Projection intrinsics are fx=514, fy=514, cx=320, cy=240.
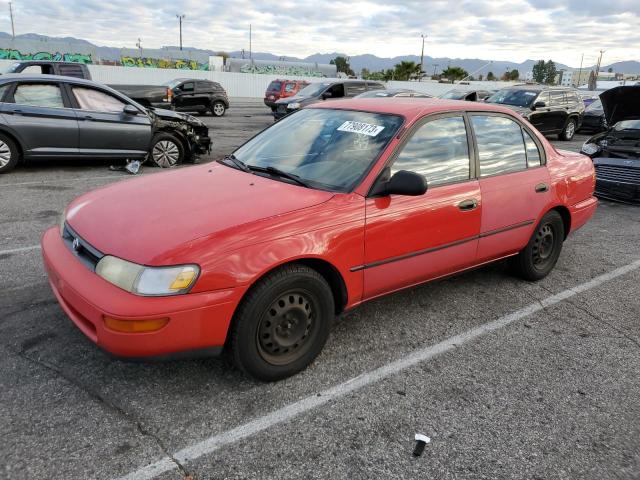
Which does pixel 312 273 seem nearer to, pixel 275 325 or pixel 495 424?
pixel 275 325

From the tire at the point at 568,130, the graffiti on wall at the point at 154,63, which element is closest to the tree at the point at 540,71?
the graffiti on wall at the point at 154,63

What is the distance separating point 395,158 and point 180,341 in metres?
1.74

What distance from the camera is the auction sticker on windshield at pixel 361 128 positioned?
3462 mm

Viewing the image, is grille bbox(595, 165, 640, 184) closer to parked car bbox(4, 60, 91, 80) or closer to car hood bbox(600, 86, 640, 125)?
car hood bbox(600, 86, 640, 125)

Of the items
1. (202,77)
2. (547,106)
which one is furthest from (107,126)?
(202,77)

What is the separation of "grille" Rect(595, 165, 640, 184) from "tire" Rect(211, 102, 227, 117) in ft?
50.9

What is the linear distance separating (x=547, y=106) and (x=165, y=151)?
39.8 feet

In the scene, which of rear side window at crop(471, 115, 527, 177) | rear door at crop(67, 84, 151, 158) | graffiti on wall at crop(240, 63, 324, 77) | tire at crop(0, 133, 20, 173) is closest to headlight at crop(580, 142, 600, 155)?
rear side window at crop(471, 115, 527, 177)

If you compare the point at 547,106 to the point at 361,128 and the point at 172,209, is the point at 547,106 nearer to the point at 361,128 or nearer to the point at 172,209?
the point at 361,128

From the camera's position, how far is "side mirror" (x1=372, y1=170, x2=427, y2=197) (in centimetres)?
302

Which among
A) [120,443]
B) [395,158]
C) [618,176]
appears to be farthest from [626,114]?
[120,443]

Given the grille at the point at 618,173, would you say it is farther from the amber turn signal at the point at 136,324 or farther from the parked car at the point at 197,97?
the parked car at the point at 197,97

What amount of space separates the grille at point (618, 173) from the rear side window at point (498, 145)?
455 cm

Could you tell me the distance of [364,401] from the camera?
2.80 m
